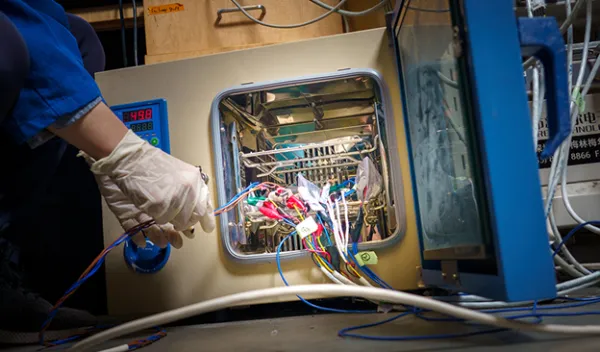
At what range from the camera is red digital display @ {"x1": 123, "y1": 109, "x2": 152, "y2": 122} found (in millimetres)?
1183

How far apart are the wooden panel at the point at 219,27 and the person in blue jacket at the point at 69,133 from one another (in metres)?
0.37

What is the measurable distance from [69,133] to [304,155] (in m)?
0.81

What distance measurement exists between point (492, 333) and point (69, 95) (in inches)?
34.4

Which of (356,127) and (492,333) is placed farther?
(356,127)

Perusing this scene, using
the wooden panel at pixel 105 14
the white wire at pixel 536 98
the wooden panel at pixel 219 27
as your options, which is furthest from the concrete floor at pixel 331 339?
the wooden panel at pixel 105 14

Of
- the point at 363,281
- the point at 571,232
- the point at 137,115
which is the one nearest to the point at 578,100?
the point at 571,232

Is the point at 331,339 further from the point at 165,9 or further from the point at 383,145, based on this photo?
the point at 165,9

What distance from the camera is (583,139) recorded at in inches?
44.4

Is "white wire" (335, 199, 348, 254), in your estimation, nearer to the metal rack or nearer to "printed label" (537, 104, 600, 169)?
the metal rack

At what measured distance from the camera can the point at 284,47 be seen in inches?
44.7

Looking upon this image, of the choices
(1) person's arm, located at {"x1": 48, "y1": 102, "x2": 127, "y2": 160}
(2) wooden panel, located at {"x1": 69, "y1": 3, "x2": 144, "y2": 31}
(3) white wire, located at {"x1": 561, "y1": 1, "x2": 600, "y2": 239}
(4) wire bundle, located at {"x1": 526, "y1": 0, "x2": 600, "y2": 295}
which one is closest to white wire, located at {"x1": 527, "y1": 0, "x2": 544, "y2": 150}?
(4) wire bundle, located at {"x1": 526, "y1": 0, "x2": 600, "y2": 295}

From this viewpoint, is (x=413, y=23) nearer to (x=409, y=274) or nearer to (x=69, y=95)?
(x=409, y=274)

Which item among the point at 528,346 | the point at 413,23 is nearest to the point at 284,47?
the point at 413,23

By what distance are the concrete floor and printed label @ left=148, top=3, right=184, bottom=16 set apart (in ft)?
3.21
